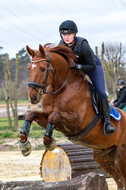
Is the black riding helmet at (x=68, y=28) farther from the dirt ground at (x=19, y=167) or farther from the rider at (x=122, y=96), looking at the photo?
the rider at (x=122, y=96)

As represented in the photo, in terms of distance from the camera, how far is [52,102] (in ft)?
14.9

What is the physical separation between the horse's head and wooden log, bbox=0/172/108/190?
1024 mm

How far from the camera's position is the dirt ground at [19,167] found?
24.1 feet

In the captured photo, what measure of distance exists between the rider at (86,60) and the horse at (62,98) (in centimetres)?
12

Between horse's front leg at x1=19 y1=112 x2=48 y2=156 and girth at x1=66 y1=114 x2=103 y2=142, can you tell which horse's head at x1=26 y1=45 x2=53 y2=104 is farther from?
girth at x1=66 y1=114 x2=103 y2=142

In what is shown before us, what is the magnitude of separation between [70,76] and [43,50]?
621 mm

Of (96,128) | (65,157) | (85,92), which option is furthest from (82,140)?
(65,157)

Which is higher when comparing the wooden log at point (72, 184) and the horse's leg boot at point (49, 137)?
the horse's leg boot at point (49, 137)

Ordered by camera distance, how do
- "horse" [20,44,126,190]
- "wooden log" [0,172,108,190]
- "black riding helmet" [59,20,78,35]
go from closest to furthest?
1. "wooden log" [0,172,108,190]
2. "horse" [20,44,126,190]
3. "black riding helmet" [59,20,78,35]

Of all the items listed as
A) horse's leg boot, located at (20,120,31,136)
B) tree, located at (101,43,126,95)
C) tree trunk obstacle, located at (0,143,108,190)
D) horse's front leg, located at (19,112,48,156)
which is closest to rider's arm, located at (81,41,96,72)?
horse's front leg, located at (19,112,48,156)

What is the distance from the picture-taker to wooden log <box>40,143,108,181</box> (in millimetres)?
6483

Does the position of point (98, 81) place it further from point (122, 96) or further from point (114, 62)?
point (114, 62)

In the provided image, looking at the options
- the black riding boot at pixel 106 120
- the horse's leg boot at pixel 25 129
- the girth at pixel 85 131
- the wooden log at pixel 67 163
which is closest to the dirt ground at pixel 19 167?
the wooden log at pixel 67 163

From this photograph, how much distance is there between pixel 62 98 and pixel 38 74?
55 centimetres
